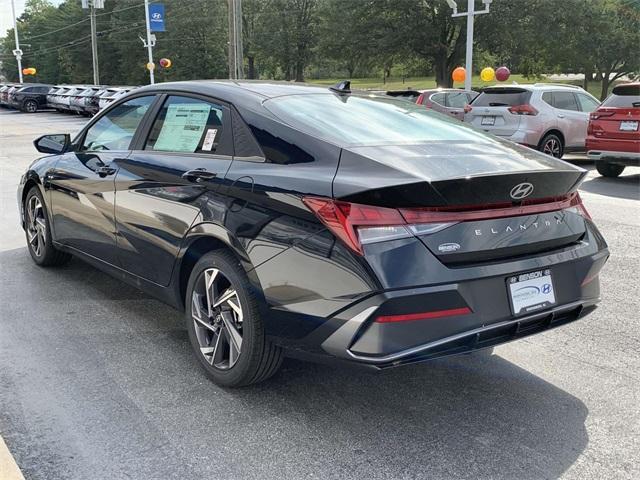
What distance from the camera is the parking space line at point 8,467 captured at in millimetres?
2582

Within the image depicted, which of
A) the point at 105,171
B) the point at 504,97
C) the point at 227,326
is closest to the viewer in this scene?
the point at 227,326

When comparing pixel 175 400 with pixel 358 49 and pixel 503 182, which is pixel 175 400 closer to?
pixel 503 182

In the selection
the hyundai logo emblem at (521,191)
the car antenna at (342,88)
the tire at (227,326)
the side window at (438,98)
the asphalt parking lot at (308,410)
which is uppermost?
the car antenna at (342,88)

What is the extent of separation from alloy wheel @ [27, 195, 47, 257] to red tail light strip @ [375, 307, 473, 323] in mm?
3995

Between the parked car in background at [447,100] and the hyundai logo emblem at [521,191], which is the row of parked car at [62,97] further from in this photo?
the hyundai logo emblem at [521,191]

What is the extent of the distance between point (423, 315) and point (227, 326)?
1187 millimetres

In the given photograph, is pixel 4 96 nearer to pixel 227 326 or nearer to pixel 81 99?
pixel 81 99

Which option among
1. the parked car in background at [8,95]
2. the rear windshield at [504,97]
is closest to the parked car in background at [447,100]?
A: the rear windshield at [504,97]

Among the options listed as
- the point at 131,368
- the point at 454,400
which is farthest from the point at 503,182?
the point at 131,368

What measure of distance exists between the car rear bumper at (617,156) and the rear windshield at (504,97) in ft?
8.02

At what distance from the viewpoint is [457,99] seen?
656 inches

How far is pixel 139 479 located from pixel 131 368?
1194 millimetres

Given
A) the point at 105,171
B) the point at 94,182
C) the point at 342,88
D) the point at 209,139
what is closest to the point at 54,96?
the point at 94,182

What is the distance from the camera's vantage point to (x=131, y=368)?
380 centimetres
